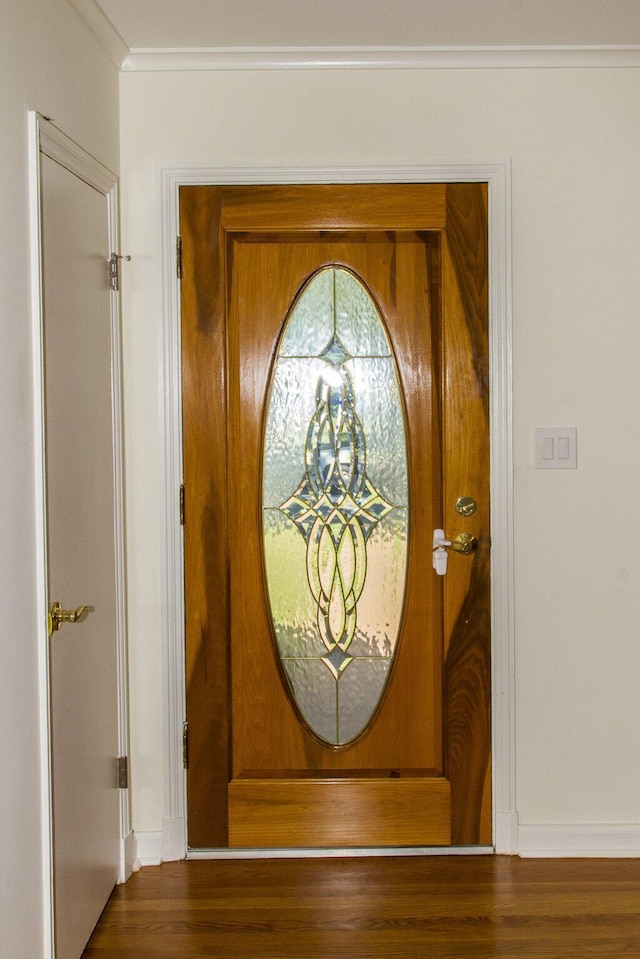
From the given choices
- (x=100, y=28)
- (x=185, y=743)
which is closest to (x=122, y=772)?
(x=185, y=743)

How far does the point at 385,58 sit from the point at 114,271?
1.02 metres

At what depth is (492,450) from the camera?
2.82 meters

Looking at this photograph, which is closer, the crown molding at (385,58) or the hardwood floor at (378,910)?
the hardwood floor at (378,910)

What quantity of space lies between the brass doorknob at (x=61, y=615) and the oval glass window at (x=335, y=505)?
2.65 feet

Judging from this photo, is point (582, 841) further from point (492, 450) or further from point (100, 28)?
point (100, 28)

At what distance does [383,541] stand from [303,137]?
125 cm

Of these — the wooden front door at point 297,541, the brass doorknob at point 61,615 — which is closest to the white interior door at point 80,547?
the brass doorknob at point 61,615

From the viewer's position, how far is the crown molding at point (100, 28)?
2353 mm

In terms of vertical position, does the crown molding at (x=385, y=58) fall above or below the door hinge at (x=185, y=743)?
above

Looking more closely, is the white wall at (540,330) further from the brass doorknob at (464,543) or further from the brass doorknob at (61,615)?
the brass doorknob at (61,615)

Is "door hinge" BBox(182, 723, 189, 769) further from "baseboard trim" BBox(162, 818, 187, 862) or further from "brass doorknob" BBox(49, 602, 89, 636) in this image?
"brass doorknob" BBox(49, 602, 89, 636)

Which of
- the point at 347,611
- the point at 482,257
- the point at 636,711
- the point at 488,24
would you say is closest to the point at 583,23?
the point at 488,24

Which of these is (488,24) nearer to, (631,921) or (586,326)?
(586,326)

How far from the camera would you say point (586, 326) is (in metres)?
2.80
